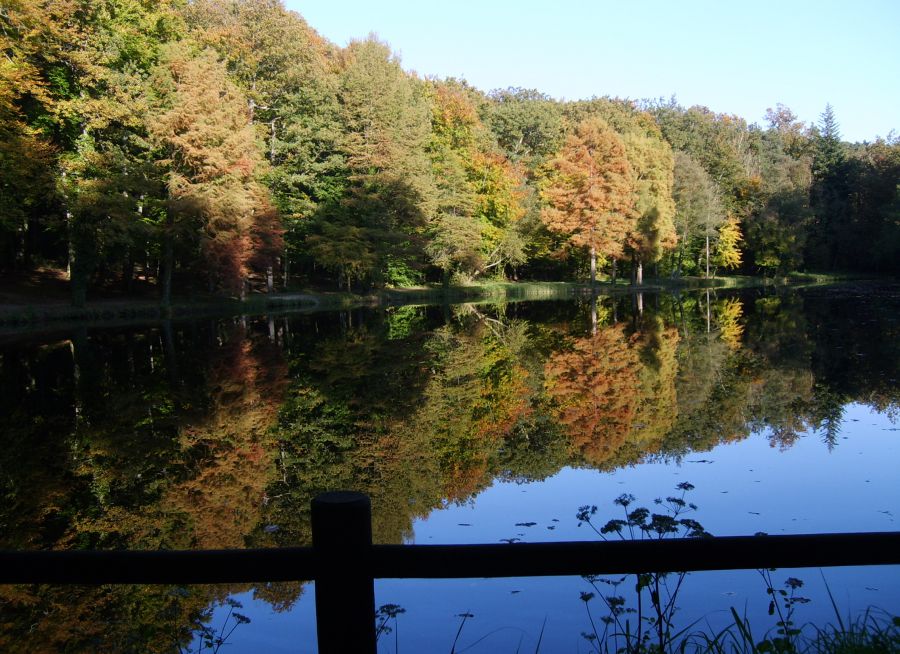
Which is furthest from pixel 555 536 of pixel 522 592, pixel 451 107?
pixel 451 107

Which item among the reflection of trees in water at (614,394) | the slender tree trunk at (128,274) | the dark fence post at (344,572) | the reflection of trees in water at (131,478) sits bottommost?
the reflection of trees in water at (131,478)

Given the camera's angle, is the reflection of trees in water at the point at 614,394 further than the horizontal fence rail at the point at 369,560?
Yes

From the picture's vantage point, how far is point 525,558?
6.82 ft

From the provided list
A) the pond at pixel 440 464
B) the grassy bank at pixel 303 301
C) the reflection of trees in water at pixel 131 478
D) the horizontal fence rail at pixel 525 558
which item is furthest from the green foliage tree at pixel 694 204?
the horizontal fence rail at pixel 525 558

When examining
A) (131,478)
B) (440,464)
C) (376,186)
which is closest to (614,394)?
(440,464)

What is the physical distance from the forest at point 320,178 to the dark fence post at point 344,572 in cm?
2831

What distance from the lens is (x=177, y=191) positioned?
1185 inches

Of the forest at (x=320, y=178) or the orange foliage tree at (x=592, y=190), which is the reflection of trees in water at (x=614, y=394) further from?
the orange foliage tree at (x=592, y=190)

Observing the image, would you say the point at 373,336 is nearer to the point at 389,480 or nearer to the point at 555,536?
the point at 389,480

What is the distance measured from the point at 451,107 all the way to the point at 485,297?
1396 centimetres

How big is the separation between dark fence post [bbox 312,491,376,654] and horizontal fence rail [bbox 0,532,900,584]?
3cm

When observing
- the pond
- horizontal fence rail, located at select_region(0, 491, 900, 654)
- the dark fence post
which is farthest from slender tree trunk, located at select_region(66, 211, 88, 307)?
the dark fence post

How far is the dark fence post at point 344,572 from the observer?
2031 millimetres

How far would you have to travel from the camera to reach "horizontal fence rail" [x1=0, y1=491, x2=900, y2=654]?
206 cm
